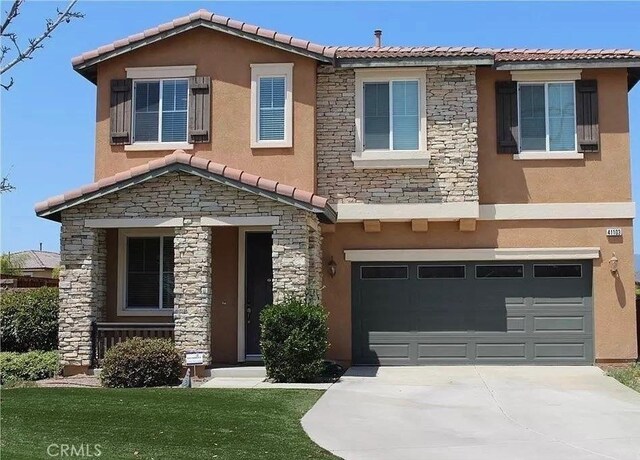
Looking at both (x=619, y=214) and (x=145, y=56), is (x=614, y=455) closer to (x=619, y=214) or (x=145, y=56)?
(x=619, y=214)

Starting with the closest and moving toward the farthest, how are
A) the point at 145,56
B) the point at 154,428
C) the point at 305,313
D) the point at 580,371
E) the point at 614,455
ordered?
the point at 614,455
the point at 154,428
the point at 305,313
the point at 580,371
the point at 145,56

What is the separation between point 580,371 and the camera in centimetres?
1681

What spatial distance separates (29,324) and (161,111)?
5756mm

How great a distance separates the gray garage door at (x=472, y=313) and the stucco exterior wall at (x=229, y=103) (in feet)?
9.81

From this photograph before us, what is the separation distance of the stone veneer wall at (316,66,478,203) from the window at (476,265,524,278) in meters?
1.68

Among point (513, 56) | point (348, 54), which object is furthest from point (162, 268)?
point (513, 56)

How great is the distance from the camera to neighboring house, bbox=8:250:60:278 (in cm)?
3588

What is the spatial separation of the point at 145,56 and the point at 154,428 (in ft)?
33.0

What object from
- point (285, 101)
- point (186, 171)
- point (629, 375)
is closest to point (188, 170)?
point (186, 171)

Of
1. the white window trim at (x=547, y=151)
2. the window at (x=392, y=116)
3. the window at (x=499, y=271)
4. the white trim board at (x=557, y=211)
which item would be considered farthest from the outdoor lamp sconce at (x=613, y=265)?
the window at (x=392, y=116)

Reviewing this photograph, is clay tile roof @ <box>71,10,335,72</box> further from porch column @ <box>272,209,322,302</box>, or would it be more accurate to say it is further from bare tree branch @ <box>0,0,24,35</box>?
bare tree branch @ <box>0,0,24,35</box>

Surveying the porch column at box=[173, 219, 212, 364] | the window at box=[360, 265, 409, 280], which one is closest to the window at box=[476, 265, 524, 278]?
the window at box=[360, 265, 409, 280]

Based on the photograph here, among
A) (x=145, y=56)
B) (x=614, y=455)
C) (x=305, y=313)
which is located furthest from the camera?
(x=145, y=56)

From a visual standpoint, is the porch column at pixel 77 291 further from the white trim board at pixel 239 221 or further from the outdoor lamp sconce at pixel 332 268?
the outdoor lamp sconce at pixel 332 268
